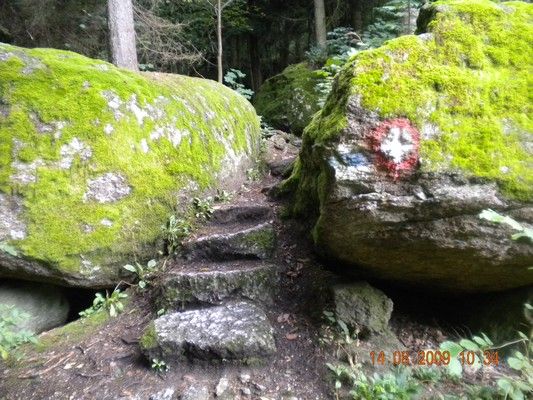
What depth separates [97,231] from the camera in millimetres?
3971

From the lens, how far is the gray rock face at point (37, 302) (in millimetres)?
3767

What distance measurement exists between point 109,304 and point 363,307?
261cm

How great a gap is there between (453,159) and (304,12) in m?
12.9

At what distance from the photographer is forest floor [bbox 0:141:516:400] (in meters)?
3.00

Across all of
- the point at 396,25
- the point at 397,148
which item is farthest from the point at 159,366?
the point at 396,25

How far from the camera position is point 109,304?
396cm

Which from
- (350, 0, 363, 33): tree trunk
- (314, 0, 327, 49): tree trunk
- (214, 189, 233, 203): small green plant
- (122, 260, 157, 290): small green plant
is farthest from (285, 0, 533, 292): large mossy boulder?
(350, 0, 363, 33): tree trunk

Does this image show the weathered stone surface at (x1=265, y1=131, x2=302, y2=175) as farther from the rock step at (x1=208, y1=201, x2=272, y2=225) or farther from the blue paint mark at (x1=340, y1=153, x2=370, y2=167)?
the blue paint mark at (x1=340, y1=153, x2=370, y2=167)

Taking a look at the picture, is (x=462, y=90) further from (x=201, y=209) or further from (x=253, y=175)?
(x=253, y=175)

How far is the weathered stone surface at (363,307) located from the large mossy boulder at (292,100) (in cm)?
730

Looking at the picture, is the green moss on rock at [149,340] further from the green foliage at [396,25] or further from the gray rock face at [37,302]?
the green foliage at [396,25]

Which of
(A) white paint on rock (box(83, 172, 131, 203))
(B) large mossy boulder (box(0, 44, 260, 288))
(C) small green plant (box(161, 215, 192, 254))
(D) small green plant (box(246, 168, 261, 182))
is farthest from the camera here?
(D) small green plant (box(246, 168, 261, 182))

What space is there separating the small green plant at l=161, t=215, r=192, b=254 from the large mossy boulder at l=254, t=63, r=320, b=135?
21.0 feet

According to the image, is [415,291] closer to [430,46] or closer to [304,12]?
[430,46]
